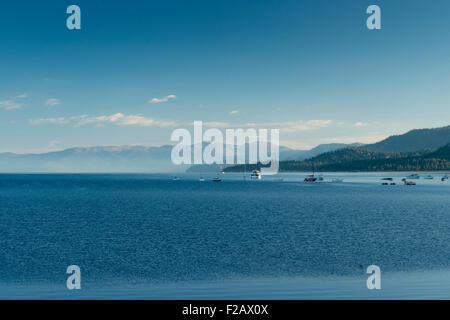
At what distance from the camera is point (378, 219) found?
219ft

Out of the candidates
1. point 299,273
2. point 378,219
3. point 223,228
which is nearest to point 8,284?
point 299,273

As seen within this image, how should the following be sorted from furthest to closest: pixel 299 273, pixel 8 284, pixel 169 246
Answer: pixel 169 246
pixel 299 273
pixel 8 284

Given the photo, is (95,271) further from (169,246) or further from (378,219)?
(378,219)

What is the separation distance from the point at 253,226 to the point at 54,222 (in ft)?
105

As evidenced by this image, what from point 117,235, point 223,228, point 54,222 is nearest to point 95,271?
point 117,235

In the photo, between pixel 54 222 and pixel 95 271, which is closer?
pixel 95 271

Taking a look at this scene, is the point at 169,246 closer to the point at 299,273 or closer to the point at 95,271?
the point at 95,271

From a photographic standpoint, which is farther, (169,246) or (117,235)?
(117,235)
